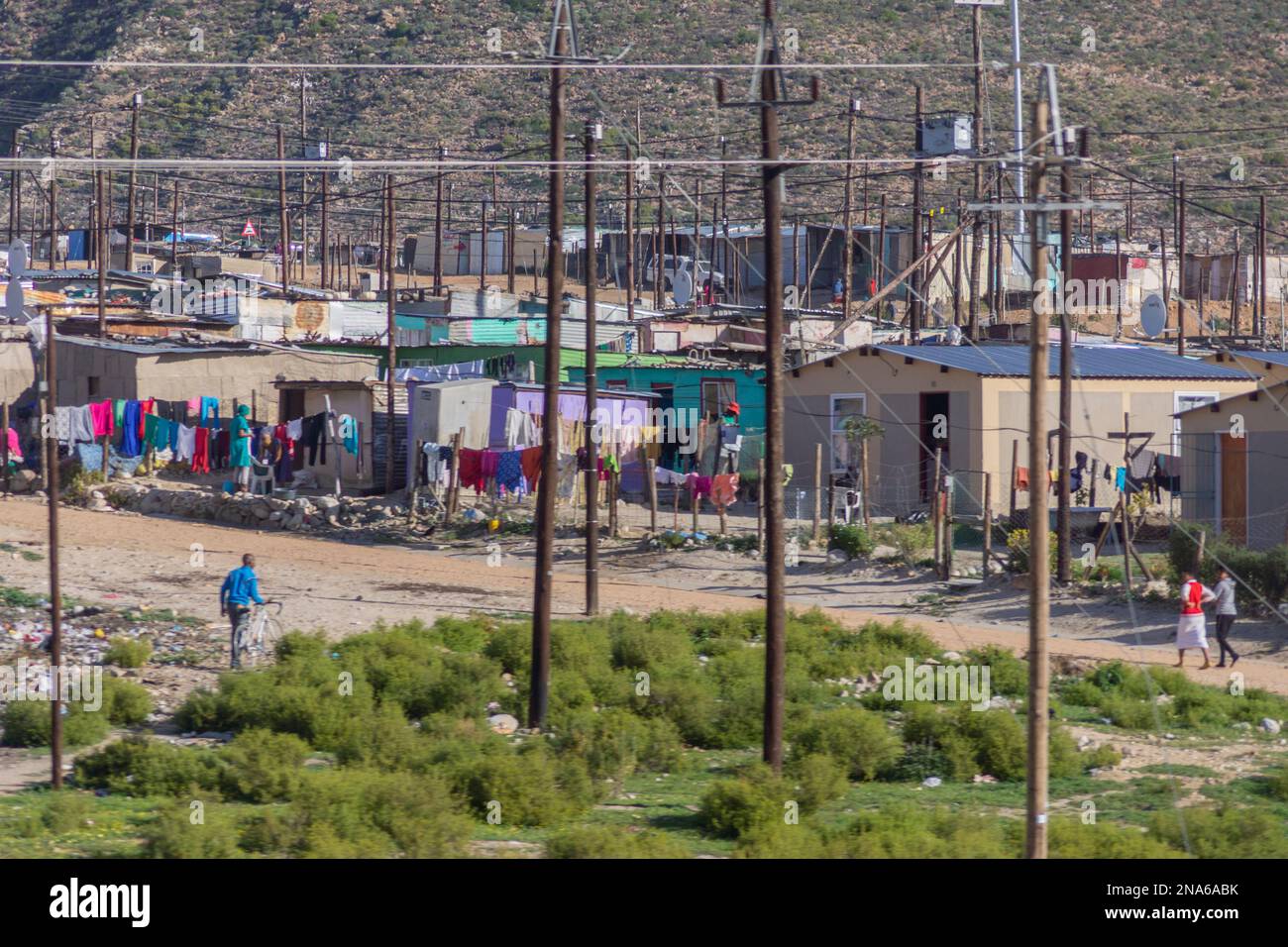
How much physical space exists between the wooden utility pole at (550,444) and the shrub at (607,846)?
5.97 m

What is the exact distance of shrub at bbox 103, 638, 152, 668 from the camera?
19719mm

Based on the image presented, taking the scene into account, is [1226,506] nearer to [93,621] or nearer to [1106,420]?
[1106,420]

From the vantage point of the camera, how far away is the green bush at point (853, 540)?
28359mm

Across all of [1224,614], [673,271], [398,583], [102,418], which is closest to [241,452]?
[102,418]

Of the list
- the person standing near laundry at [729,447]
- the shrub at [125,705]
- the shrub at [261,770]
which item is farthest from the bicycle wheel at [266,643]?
the person standing near laundry at [729,447]

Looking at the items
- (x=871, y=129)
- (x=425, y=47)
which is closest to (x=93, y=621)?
(x=871, y=129)

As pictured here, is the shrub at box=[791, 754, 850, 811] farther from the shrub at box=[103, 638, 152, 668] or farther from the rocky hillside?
the rocky hillside

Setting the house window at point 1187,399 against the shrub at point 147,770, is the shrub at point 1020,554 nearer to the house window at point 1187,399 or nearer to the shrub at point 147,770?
the house window at point 1187,399

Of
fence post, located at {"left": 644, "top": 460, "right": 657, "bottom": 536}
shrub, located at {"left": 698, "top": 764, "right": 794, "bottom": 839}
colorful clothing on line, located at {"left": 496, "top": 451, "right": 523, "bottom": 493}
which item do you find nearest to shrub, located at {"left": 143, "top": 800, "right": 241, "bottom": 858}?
shrub, located at {"left": 698, "top": 764, "right": 794, "bottom": 839}

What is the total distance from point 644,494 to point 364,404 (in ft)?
22.7

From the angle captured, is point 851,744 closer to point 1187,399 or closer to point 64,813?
Result: point 64,813

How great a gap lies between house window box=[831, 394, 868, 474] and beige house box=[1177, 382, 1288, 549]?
22.4 feet

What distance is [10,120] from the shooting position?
95.1 metres

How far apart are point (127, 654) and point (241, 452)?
15.8 meters
